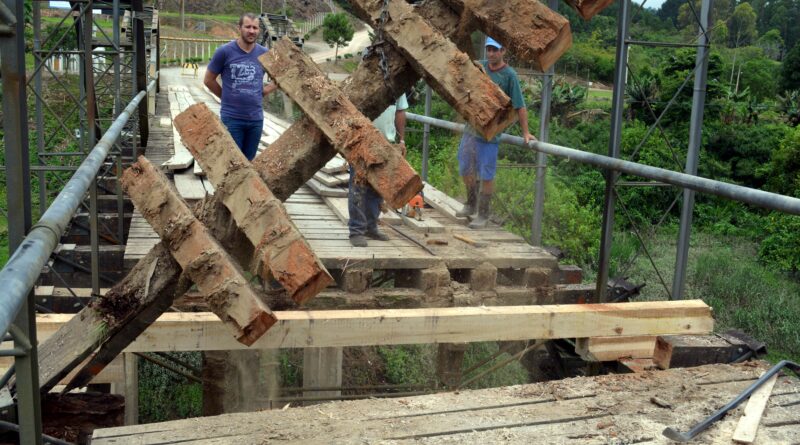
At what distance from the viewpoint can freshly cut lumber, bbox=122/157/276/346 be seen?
9.44ft

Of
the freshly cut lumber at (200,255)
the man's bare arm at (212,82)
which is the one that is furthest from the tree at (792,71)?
the freshly cut lumber at (200,255)

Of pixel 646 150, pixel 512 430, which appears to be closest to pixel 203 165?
pixel 512 430

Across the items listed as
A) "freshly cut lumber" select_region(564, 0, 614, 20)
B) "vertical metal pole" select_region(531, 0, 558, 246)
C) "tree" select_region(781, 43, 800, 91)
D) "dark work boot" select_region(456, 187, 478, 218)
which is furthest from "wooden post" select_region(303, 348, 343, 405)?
"tree" select_region(781, 43, 800, 91)

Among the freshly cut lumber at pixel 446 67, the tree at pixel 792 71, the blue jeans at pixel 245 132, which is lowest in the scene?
the blue jeans at pixel 245 132

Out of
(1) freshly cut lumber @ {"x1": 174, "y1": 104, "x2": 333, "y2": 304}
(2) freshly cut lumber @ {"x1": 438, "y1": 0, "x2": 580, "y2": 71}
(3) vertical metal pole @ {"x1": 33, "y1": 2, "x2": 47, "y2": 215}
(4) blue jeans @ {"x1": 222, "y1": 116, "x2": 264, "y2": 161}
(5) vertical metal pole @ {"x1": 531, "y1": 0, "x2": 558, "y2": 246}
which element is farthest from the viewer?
(3) vertical metal pole @ {"x1": 33, "y1": 2, "x2": 47, "y2": 215}

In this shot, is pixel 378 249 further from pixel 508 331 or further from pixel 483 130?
pixel 483 130

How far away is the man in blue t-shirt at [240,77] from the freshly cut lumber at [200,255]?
2962mm

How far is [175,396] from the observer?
8844 mm

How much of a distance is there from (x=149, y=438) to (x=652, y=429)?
203 centimetres

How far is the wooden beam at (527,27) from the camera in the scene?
2.95 meters

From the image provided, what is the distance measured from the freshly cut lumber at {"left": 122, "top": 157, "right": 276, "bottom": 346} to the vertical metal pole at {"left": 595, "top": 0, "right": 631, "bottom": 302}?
10.7ft

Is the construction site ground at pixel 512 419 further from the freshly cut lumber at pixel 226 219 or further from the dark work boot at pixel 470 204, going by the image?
the dark work boot at pixel 470 204

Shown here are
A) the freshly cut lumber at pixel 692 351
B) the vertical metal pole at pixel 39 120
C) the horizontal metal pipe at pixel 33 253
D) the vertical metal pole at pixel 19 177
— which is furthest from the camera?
the vertical metal pole at pixel 39 120

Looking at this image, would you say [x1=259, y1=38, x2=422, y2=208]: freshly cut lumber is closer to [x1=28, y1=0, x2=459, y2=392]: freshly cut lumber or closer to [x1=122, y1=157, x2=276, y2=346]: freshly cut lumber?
[x1=28, y1=0, x2=459, y2=392]: freshly cut lumber
